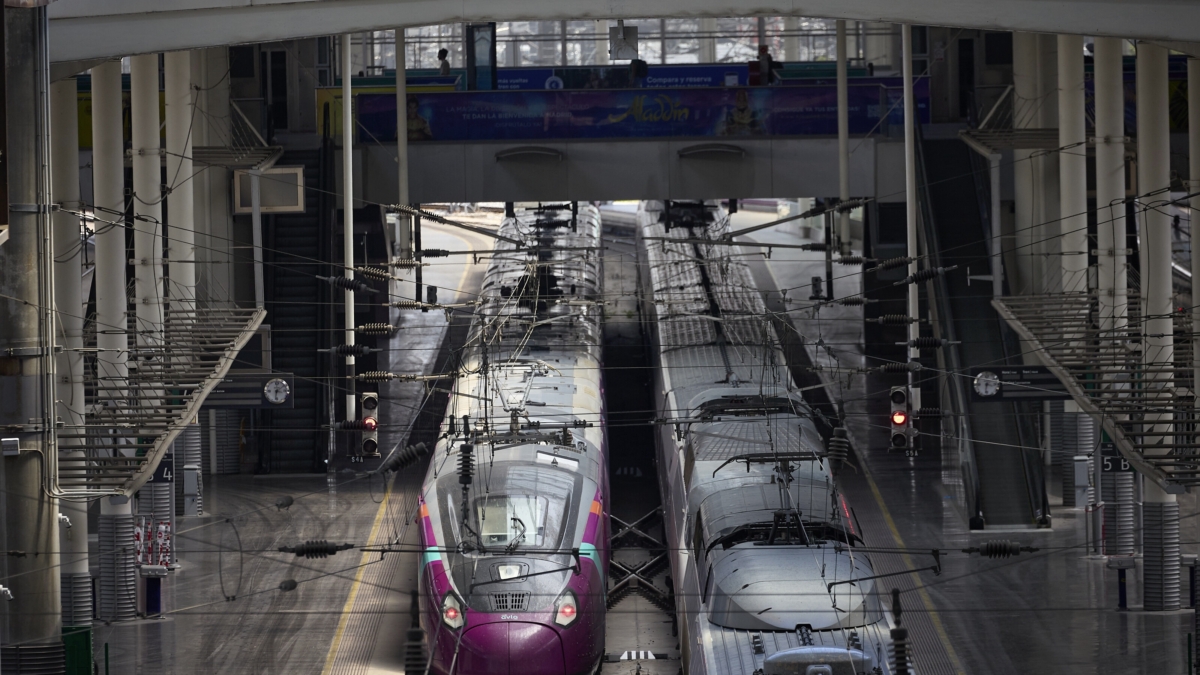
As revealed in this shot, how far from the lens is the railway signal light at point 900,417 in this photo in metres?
25.9

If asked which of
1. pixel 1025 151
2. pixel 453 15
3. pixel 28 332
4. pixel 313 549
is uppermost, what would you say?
pixel 453 15

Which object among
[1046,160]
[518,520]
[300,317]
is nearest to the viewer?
[518,520]

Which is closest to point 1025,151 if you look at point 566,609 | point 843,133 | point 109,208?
point 843,133

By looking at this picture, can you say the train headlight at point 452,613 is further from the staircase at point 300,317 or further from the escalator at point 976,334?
the staircase at point 300,317

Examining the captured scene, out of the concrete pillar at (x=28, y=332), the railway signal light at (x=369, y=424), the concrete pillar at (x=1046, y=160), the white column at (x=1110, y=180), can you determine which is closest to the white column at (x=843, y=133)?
the concrete pillar at (x=1046, y=160)

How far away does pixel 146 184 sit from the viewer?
22156 millimetres

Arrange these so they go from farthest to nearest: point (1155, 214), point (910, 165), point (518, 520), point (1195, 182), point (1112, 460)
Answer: point (910, 165) → point (1112, 460) → point (1155, 214) → point (1195, 182) → point (518, 520)

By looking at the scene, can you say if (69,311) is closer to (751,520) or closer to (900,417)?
(751,520)

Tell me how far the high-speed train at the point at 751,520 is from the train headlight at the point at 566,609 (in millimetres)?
1395

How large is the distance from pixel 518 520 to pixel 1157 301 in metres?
9.57

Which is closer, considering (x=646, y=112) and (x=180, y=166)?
(x=180, y=166)

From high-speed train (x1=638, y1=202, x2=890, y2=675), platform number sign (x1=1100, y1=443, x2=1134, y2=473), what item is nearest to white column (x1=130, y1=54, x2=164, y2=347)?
high-speed train (x1=638, y1=202, x2=890, y2=675)

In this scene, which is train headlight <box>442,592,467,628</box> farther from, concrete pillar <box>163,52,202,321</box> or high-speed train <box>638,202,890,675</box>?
concrete pillar <box>163,52,202,321</box>

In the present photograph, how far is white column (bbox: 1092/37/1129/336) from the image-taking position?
2261 cm
